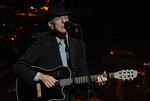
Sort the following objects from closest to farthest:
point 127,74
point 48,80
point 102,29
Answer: point 48,80, point 127,74, point 102,29

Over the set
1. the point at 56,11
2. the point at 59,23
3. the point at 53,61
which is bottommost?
the point at 53,61

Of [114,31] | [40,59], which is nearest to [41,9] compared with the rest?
[114,31]

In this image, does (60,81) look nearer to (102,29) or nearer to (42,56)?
(42,56)

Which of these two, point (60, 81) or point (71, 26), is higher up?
point (71, 26)

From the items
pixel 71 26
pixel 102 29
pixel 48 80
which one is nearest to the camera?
pixel 71 26

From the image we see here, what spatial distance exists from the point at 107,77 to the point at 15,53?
3.59 m

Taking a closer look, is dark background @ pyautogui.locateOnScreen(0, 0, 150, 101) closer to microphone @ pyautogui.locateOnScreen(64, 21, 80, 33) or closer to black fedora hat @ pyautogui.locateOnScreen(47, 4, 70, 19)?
black fedora hat @ pyautogui.locateOnScreen(47, 4, 70, 19)

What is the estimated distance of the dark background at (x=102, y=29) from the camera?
5996 mm

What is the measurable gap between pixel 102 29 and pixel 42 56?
4.48 meters

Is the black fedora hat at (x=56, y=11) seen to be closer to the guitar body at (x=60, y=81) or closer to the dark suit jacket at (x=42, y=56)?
the dark suit jacket at (x=42, y=56)

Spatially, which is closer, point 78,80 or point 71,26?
point 71,26

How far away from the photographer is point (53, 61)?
357cm

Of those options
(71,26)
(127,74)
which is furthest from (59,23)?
(127,74)

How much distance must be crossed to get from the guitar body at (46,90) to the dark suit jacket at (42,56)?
0.07 m
